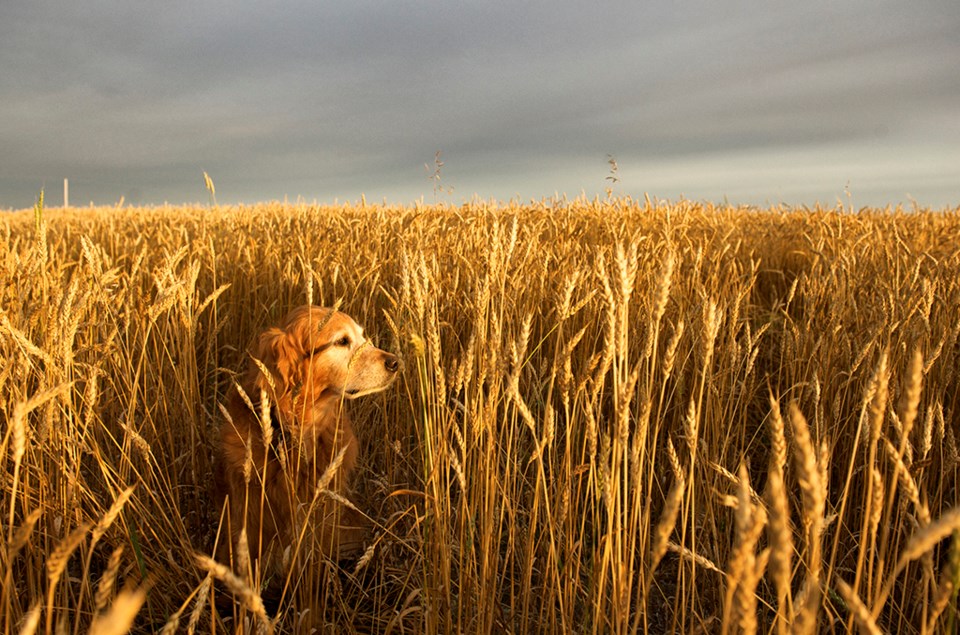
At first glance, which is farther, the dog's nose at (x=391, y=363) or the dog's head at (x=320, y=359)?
the dog's nose at (x=391, y=363)

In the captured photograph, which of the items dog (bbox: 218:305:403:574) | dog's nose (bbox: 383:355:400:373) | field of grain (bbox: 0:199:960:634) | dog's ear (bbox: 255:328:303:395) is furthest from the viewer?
dog's nose (bbox: 383:355:400:373)

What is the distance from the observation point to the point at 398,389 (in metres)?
2.54

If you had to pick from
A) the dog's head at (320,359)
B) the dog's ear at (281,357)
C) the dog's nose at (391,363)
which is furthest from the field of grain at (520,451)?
the dog's ear at (281,357)

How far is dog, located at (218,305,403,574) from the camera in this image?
2.02 meters

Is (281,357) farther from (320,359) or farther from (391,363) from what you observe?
(391,363)

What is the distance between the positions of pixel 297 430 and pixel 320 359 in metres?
0.35

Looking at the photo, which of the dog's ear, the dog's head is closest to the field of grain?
the dog's head

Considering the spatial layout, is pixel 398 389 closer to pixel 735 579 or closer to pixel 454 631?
pixel 454 631

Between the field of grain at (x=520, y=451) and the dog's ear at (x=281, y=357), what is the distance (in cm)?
32

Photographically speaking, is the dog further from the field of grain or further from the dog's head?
the field of grain

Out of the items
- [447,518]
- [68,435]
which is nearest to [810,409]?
[447,518]

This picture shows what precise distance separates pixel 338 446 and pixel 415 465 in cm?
48

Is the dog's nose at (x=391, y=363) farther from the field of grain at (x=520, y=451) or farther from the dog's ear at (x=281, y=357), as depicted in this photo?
the dog's ear at (x=281, y=357)

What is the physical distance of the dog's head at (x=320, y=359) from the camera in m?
2.28
